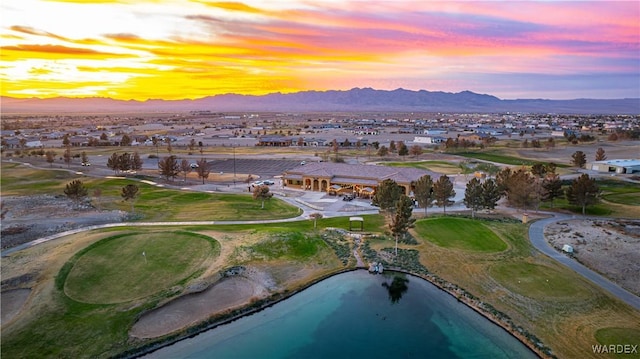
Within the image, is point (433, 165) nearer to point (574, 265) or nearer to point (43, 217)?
point (574, 265)

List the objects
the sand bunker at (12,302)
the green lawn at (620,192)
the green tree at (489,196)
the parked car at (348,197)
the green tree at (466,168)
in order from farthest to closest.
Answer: the green tree at (466,168) < the parked car at (348,197) < the green lawn at (620,192) < the green tree at (489,196) < the sand bunker at (12,302)

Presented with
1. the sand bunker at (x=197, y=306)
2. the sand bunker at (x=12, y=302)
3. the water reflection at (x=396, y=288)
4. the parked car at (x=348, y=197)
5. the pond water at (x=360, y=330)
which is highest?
the parked car at (x=348, y=197)

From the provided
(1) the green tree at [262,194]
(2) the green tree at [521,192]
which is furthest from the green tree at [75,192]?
(2) the green tree at [521,192]

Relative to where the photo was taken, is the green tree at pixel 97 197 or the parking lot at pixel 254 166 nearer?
the green tree at pixel 97 197

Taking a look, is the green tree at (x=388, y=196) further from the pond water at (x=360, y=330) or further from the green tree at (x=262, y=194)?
the green tree at (x=262, y=194)

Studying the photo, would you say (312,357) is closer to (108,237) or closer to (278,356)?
(278,356)

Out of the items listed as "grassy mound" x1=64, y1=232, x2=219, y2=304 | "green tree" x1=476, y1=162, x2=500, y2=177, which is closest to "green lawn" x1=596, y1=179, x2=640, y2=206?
"green tree" x1=476, y1=162, x2=500, y2=177

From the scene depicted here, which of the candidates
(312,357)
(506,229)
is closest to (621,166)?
(506,229)

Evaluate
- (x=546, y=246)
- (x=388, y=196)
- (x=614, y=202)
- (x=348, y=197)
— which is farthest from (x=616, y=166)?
(x=388, y=196)
